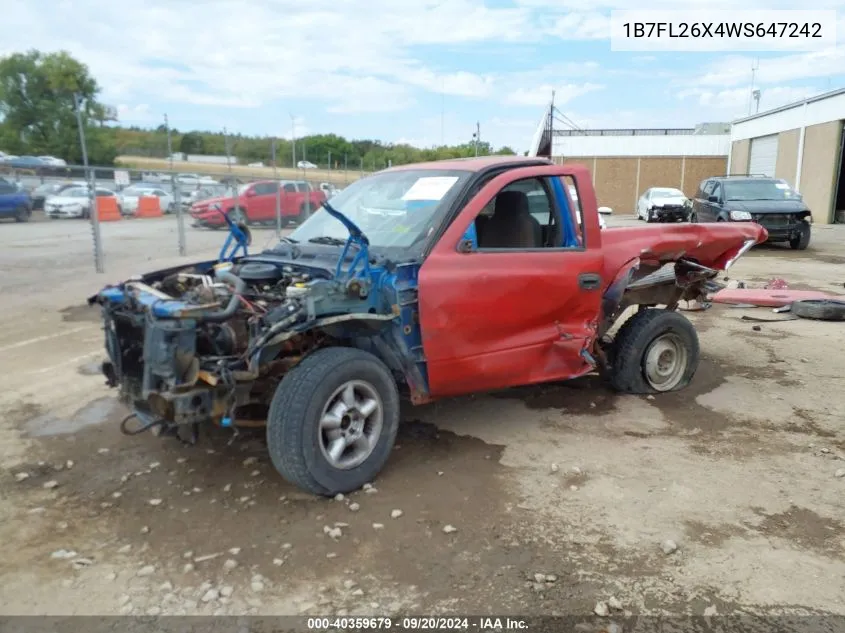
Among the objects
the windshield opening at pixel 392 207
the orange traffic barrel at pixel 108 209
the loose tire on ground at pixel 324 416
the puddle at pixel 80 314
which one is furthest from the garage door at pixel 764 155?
the loose tire on ground at pixel 324 416

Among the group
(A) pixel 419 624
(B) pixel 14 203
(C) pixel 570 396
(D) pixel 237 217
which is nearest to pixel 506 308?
(C) pixel 570 396

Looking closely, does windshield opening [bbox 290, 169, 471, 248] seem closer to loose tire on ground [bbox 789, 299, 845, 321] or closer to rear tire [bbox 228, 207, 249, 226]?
rear tire [bbox 228, 207, 249, 226]

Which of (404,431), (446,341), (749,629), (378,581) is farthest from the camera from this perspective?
(404,431)

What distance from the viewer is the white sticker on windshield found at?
441cm

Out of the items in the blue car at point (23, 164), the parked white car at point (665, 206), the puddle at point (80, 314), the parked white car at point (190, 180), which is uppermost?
the blue car at point (23, 164)

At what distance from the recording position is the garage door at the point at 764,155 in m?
31.2

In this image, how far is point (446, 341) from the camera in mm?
4125

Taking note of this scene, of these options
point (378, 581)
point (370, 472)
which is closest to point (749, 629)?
point (378, 581)

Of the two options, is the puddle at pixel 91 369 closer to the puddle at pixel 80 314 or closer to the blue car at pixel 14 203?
the puddle at pixel 80 314

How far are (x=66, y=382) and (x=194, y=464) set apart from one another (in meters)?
2.40

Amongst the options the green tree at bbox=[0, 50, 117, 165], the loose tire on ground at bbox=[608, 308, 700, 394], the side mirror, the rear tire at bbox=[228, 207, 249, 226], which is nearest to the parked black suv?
the rear tire at bbox=[228, 207, 249, 226]

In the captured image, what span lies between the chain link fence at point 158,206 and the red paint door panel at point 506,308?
763 centimetres

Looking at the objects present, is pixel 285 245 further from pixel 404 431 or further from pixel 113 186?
pixel 113 186

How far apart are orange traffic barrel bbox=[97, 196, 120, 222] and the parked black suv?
13.4 m
